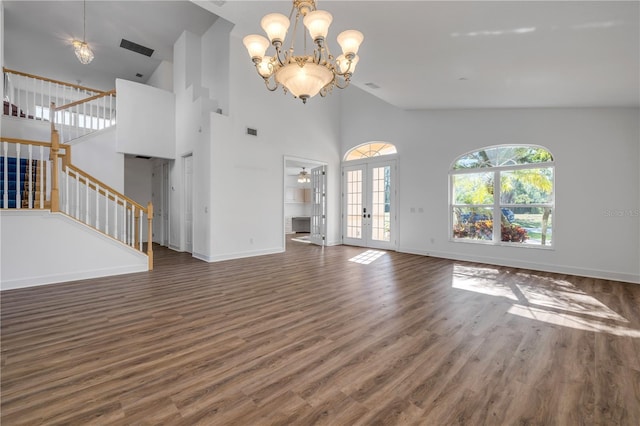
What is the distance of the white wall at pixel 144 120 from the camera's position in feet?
22.3

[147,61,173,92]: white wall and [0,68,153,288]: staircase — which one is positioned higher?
[147,61,173,92]: white wall

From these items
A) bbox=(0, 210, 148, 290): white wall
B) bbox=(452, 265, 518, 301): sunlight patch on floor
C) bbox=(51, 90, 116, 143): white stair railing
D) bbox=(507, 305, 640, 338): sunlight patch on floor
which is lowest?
bbox=(507, 305, 640, 338): sunlight patch on floor

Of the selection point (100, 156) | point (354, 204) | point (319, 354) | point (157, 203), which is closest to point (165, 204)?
point (157, 203)

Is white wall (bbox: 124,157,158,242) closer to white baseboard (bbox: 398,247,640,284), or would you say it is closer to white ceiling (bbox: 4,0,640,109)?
white ceiling (bbox: 4,0,640,109)

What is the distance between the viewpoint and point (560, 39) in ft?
9.12

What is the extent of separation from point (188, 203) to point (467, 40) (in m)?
6.43

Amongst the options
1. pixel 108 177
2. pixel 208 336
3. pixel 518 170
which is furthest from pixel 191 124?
pixel 518 170

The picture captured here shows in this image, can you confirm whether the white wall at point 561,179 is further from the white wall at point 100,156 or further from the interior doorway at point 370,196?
the white wall at point 100,156

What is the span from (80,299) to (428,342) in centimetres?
400

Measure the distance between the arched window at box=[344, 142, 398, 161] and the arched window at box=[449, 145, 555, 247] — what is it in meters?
1.76

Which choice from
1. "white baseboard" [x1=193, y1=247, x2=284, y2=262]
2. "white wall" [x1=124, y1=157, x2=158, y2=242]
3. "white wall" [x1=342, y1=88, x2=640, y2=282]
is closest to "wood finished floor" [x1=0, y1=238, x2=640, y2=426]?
"white wall" [x1=342, y1=88, x2=640, y2=282]

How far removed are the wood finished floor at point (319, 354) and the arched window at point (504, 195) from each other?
63.4 inches

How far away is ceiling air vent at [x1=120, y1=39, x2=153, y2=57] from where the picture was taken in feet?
24.9

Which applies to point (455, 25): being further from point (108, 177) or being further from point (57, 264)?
point (108, 177)
